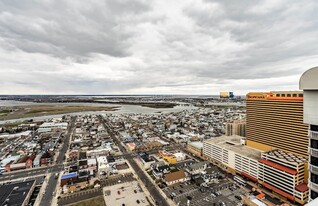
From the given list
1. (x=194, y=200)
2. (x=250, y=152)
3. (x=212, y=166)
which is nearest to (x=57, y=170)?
(x=194, y=200)

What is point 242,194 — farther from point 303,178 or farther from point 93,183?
point 93,183

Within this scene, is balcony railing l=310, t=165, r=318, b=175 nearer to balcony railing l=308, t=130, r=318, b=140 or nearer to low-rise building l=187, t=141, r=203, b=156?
balcony railing l=308, t=130, r=318, b=140

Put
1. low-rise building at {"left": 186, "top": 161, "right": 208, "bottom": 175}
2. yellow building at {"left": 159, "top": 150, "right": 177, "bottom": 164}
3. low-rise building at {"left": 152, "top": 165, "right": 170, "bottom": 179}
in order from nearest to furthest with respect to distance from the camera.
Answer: low-rise building at {"left": 152, "top": 165, "right": 170, "bottom": 179} < low-rise building at {"left": 186, "top": 161, "right": 208, "bottom": 175} < yellow building at {"left": 159, "top": 150, "right": 177, "bottom": 164}

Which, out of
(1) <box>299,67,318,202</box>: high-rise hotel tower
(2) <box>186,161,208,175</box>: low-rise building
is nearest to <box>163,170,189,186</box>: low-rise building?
(2) <box>186,161,208,175</box>: low-rise building

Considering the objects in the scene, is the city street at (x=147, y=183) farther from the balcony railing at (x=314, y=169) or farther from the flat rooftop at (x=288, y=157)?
the balcony railing at (x=314, y=169)

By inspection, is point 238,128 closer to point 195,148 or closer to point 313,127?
point 195,148

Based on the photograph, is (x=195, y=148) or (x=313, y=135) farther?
(x=195, y=148)

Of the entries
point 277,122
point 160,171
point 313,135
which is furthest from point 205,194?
point 313,135
